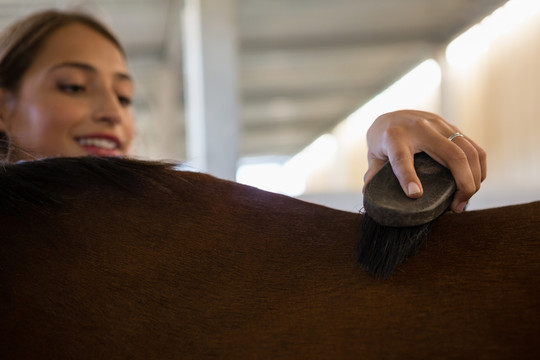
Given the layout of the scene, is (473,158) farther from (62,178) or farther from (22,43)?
(22,43)

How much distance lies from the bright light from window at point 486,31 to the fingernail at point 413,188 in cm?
358

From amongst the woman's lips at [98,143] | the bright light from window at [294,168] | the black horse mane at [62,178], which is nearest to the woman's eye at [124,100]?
the woman's lips at [98,143]

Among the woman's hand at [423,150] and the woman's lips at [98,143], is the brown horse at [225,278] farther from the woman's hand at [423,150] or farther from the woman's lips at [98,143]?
the woman's lips at [98,143]

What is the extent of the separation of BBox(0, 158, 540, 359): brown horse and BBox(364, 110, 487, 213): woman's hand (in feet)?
0.12

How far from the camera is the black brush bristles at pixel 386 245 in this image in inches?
15.7

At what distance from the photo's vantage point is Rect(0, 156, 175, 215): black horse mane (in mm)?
414

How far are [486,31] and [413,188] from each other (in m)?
4.26

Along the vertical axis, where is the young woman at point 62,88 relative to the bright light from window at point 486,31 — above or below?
below

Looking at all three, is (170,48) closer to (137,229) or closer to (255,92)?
(255,92)

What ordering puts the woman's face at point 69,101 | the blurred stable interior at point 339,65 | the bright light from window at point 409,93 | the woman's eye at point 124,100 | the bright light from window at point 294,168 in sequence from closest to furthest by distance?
the woman's face at point 69,101 → the woman's eye at point 124,100 → the blurred stable interior at point 339,65 → the bright light from window at point 409,93 → the bright light from window at point 294,168

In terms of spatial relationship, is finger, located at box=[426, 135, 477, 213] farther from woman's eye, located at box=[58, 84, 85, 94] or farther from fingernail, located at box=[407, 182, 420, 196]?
woman's eye, located at box=[58, 84, 85, 94]

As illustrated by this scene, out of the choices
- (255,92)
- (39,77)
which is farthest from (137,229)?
(255,92)

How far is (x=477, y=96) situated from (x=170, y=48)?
2.72m

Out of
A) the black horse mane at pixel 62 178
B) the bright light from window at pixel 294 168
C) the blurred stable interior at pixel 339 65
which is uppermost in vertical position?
the bright light from window at pixel 294 168
